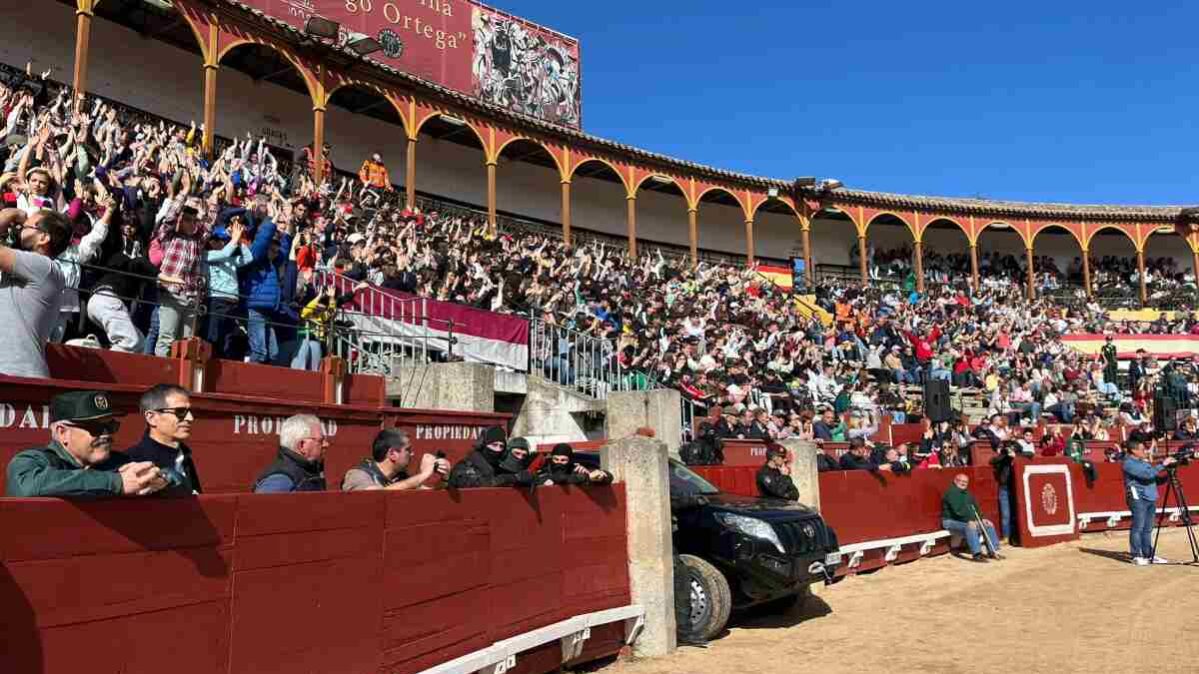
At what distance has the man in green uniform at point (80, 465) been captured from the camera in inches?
130

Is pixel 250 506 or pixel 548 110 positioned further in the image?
pixel 548 110

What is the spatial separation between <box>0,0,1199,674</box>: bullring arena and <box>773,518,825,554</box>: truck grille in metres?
0.05

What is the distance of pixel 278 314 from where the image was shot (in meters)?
9.28

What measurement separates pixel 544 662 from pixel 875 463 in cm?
788

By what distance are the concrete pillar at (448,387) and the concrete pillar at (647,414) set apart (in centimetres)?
297

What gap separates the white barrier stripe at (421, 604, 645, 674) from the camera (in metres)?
5.14

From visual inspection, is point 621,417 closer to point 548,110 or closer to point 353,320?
point 353,320

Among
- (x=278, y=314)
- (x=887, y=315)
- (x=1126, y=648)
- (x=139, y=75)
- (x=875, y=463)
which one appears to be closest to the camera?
(x=1126, y=648)

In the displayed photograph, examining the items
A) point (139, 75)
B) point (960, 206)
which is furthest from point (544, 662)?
point (960, 206)

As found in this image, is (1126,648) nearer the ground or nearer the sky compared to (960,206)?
nearer the ground

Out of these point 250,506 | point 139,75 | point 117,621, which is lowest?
point 117,621

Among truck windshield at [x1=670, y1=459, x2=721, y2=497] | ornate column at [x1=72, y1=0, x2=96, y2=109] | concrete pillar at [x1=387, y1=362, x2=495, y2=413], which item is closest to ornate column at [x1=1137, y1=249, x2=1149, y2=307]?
concrete pillar at [x1=387, y1=362, x2=495, y2=413]

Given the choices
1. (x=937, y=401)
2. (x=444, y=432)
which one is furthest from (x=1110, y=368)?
(x=444, y=432)

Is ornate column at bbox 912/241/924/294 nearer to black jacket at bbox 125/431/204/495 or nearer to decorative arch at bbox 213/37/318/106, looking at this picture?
decorative arch at bbox 213/37/318/106
